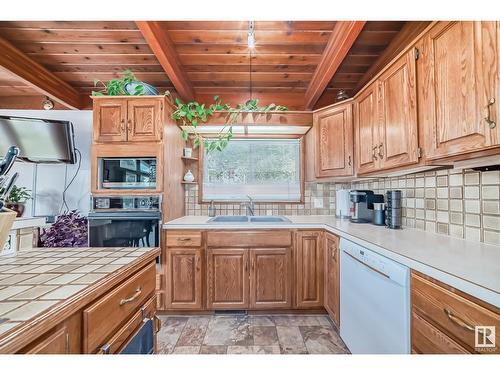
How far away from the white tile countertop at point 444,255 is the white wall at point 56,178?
120 inches

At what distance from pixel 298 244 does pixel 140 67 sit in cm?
245

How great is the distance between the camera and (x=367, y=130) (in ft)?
6.15

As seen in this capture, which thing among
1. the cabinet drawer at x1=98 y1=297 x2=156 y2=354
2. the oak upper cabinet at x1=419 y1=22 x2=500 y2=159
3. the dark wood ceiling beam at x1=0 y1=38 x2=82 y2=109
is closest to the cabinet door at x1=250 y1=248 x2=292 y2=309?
the cabinet drawer at x1=98 y1=297 x2=156 y2=354

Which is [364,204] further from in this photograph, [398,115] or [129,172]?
[129,172]

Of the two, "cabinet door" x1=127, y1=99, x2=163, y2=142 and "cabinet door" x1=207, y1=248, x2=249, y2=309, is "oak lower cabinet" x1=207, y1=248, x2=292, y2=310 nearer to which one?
"cabinet door" x1=207, y1=248, x2=249, y2=309

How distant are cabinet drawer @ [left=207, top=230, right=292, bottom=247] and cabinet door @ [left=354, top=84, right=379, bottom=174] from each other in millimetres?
953

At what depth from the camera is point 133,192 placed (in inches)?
81.0

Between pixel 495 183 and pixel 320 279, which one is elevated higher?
pixel 495 183

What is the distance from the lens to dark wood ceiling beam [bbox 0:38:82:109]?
1.92 meters

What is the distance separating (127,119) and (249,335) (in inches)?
88.0

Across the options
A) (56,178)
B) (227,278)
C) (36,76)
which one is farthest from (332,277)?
(36,76)
